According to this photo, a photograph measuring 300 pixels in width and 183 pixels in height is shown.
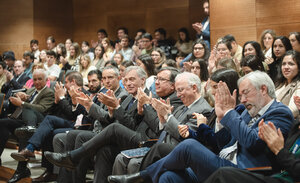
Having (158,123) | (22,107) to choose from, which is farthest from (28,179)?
(158,123)

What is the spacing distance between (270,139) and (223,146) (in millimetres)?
521

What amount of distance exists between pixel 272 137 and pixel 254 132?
124mm

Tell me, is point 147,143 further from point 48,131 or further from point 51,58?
point 51,58

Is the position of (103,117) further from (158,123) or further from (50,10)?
(50,10)

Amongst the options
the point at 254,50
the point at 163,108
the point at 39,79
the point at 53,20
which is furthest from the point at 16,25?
the point at 163,108

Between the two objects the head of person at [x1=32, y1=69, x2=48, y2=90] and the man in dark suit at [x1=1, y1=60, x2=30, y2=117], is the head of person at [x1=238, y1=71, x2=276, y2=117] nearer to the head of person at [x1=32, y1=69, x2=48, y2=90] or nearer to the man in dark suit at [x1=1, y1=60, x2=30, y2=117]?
the head of person at [x1=32, y1=69, x2=48, y2=90]

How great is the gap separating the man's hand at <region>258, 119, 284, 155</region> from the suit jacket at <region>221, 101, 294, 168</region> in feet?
0.23

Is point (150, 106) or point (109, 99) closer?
point (150, 106)

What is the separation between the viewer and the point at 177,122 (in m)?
2.85

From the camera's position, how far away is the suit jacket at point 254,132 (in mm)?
2230

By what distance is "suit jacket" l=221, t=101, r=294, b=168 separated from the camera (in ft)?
7.32

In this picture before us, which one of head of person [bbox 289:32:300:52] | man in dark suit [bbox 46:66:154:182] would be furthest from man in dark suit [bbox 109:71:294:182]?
head of person [bbox 289:32:300:52]

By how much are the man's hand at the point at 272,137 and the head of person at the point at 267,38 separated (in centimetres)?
280

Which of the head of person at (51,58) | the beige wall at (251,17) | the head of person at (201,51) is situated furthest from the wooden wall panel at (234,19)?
the head of person at (51,58)
